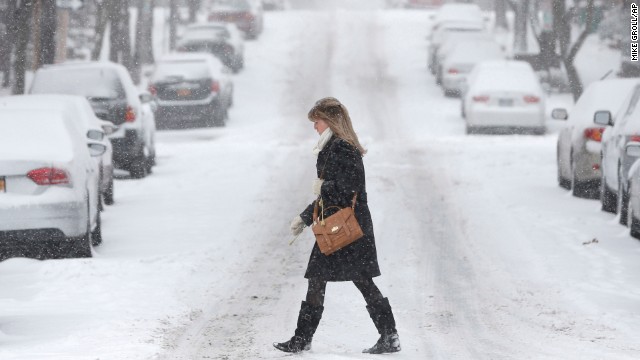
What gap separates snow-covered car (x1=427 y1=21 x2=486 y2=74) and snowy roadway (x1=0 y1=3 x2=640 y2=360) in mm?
14024

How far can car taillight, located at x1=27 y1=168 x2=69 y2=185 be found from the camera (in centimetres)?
1198

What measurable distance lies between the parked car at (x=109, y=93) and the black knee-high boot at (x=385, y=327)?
11.7 metres

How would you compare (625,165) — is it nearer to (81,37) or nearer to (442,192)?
(442,192)

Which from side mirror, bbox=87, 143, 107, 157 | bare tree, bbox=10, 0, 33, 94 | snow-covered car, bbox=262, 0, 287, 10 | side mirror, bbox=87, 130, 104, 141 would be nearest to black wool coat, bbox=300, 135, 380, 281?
side mirror, bbox=87, 143, 107, 157

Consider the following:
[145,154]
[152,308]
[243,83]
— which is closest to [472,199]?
[145,154]

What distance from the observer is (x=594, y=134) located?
17.2 metres

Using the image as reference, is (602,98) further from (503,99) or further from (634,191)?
(503,99)

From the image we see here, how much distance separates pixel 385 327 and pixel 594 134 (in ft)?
31.1

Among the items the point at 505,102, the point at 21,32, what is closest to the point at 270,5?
the point at 505,102

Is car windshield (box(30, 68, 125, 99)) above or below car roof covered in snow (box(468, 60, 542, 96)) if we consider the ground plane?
above

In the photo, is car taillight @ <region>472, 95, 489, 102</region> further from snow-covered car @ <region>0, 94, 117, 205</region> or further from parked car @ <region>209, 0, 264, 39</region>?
parked car @ <region>209, 0, 264, 39</region>

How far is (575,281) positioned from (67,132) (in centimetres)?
484

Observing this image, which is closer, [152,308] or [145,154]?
[152,308]

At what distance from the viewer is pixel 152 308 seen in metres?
10.2
